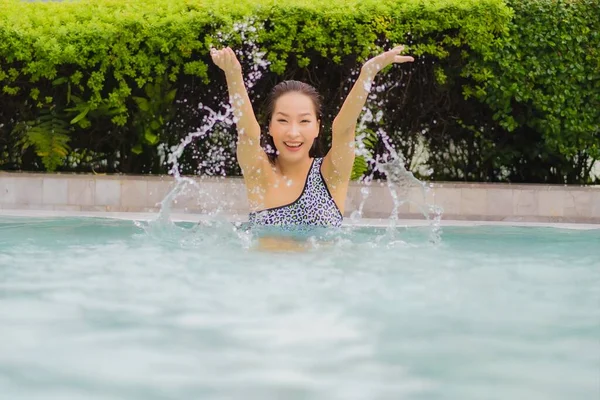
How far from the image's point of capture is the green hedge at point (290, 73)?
9000mm

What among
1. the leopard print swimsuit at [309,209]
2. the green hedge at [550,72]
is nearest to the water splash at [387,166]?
the green hedge at [550,72]

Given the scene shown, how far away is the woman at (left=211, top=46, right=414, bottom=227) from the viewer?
548cm

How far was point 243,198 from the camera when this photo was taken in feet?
27.9

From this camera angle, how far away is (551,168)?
33.0ft

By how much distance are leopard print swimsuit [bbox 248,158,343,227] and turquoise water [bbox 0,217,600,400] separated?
196 mm

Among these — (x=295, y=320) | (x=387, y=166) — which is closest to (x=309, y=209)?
(x=295, y=320)

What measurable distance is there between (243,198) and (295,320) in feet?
15.9

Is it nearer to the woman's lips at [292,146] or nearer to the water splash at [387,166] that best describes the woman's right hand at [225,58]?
the woman's lips at [292,146]

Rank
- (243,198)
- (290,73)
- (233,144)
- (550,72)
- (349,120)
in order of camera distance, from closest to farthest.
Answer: (349,120) < (243,198) < (550,72) < (290,73) < (233,144)

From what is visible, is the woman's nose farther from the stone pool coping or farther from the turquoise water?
the stone pool coping

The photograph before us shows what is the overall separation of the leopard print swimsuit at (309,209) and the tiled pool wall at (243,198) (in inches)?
111

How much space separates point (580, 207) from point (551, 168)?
1.58 m

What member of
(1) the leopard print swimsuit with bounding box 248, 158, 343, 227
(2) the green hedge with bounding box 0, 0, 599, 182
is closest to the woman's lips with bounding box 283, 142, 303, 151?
(1) the leopard print swimsuit with bounding box 248, 158, 343, 227

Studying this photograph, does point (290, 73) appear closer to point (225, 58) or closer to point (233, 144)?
point (233, 144)
